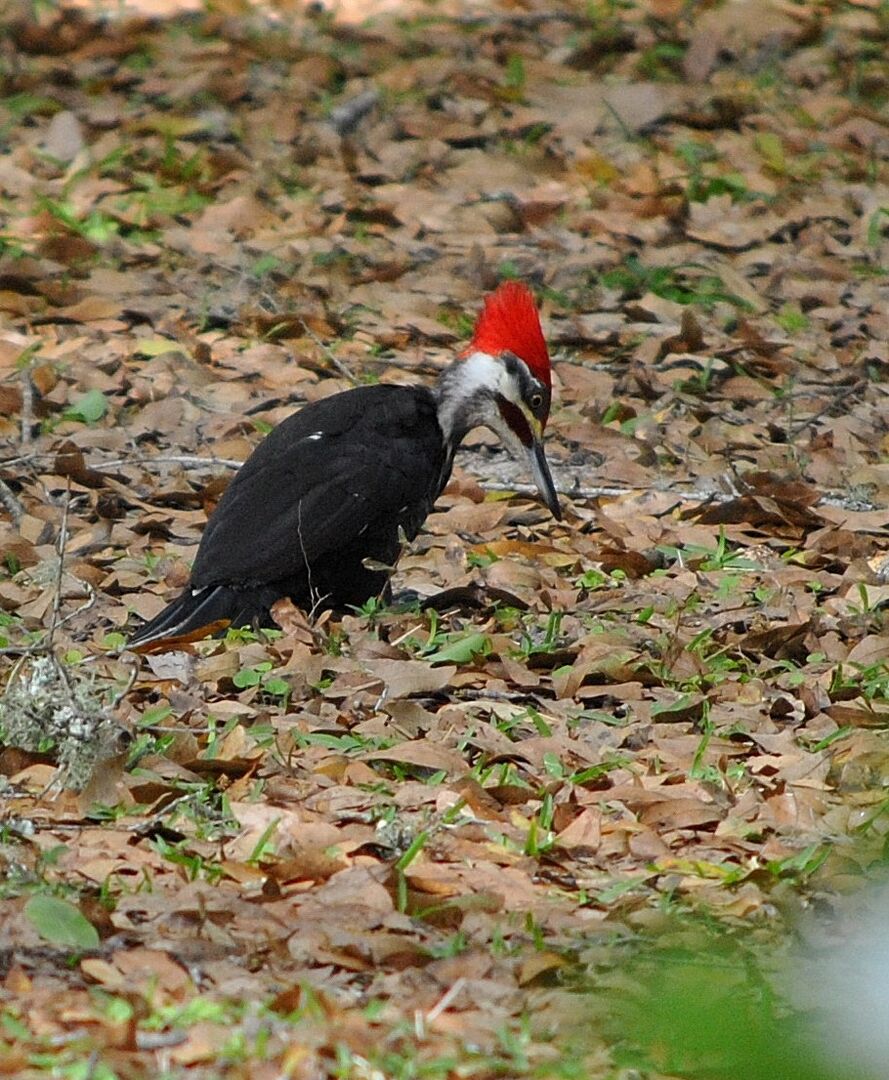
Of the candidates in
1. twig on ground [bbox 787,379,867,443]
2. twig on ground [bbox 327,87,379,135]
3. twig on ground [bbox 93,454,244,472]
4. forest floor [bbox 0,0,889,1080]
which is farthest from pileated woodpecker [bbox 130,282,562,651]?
twig on ground [bbox 327,87,379,135]

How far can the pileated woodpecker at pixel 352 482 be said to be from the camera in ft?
16.4

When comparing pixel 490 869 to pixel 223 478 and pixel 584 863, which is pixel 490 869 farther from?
pixel 223 478

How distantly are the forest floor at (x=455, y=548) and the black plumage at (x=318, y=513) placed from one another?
18 cm

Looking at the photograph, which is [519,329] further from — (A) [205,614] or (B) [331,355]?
(A) [205,614]

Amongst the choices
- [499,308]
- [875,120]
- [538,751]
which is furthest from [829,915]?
[875,120]

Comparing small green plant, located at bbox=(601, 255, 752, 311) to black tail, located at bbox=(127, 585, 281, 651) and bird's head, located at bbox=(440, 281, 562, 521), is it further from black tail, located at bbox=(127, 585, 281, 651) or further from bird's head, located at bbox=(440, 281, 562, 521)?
black tail, located at bbox=(127, 585, 281, 651)

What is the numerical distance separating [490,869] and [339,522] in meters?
1.95

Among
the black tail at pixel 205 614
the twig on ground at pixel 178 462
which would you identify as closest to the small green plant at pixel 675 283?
the twig on ground at pixel 178 462

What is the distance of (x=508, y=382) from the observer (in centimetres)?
584

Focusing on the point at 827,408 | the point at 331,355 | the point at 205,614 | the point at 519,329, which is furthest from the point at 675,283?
the point at 205,614

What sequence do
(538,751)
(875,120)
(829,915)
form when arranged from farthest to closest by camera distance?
(875,120) < (538,751) < (829,915)

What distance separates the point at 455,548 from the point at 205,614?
1.13 m

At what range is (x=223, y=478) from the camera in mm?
6062

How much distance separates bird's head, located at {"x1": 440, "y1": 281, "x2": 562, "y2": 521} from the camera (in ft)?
19.0
